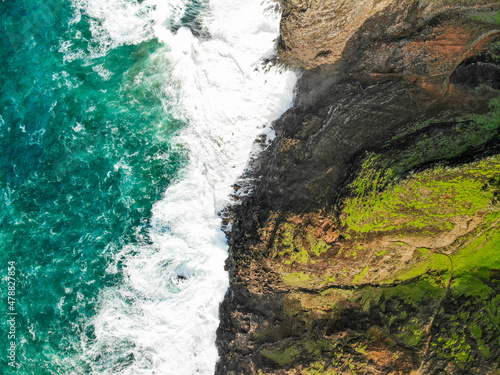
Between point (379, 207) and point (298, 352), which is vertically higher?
point (379, 207)

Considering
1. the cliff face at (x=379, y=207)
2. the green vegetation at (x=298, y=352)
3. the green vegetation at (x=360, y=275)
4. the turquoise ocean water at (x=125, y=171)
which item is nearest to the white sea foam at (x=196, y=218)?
the turquoise ocean water at (x=125, y=171)

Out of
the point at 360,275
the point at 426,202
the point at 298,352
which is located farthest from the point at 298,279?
the point at 426,202

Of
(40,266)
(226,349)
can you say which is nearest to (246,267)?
(226,349)

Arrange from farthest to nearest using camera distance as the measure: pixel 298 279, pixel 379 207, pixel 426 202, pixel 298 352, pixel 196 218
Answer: pixel 196 218
pixel 298 279
pixel 298 352
pixel 379 207
pixel 426 202

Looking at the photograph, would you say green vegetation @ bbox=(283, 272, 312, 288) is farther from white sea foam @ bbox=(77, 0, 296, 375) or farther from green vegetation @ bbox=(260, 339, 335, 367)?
white sea foam @ bbox=(77, 0, 296, 375)

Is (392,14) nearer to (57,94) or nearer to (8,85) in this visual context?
(57,94)

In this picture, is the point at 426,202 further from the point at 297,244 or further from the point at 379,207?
the point at 297,244

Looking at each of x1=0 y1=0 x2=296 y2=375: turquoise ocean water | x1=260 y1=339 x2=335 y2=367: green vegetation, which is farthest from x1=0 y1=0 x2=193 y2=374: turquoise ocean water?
x1=260 y1=339 x2=335 y2=367: green vegetation
